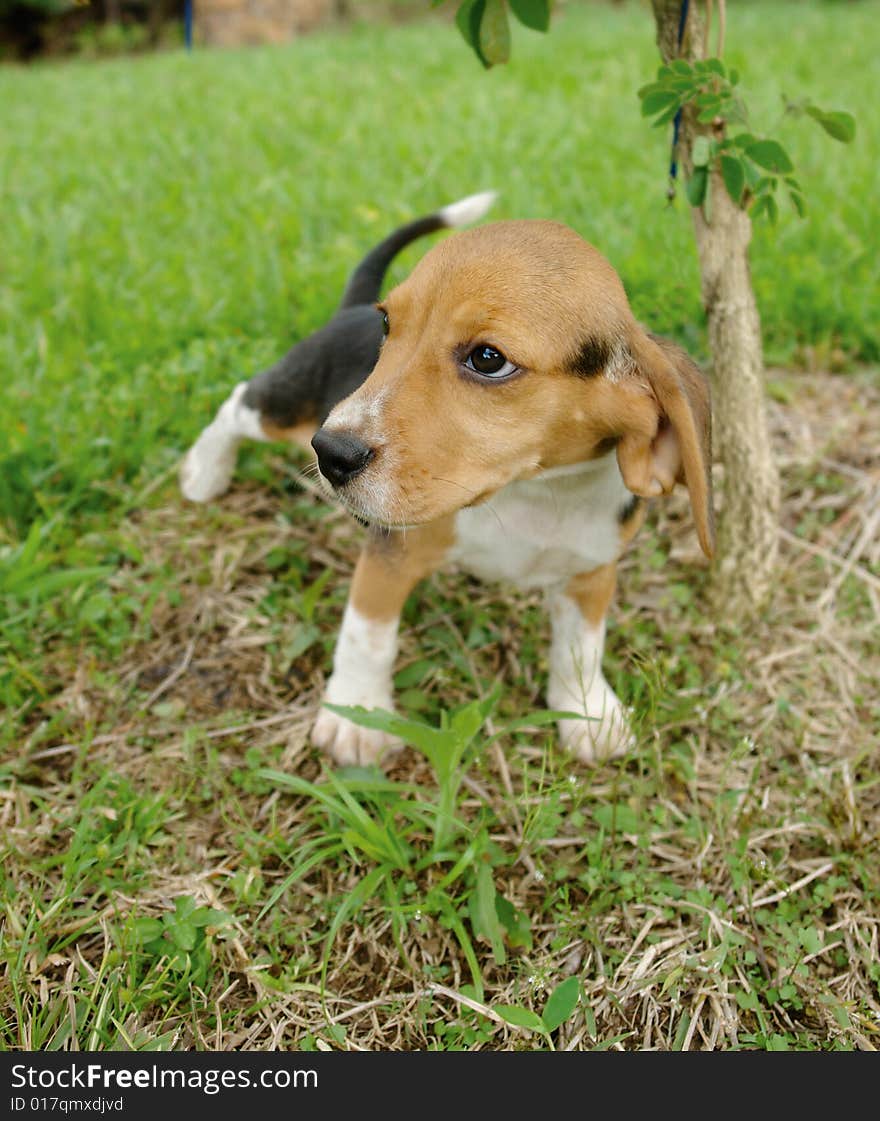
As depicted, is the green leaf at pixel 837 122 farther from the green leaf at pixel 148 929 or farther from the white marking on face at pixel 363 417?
the green leaf at pixel 148 929

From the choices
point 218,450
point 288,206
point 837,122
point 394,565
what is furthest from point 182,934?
point 288,206

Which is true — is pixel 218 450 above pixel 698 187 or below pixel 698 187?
below

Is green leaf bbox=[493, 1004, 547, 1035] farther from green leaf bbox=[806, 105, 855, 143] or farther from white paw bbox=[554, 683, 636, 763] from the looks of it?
green leaf bbox=[806, 105, 855, 143]

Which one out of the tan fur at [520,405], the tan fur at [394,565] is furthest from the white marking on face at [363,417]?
the tan fur at [394,565]

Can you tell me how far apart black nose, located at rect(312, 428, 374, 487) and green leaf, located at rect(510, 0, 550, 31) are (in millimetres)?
1228

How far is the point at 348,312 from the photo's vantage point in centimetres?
347

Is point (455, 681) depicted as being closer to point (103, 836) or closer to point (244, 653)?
point (244, 653)

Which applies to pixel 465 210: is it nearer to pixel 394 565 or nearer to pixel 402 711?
pixel 394 565

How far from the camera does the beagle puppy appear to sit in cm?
221

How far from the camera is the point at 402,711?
3148 millimetres

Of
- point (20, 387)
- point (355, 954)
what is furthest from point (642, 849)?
point (20, 387)

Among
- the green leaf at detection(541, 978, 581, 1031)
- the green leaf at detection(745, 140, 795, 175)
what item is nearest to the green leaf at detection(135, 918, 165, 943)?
the green leaf at detection(541, 978, 581, 1031)

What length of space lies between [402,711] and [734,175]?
6.05ft

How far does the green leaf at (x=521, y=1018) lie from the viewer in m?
2.22
